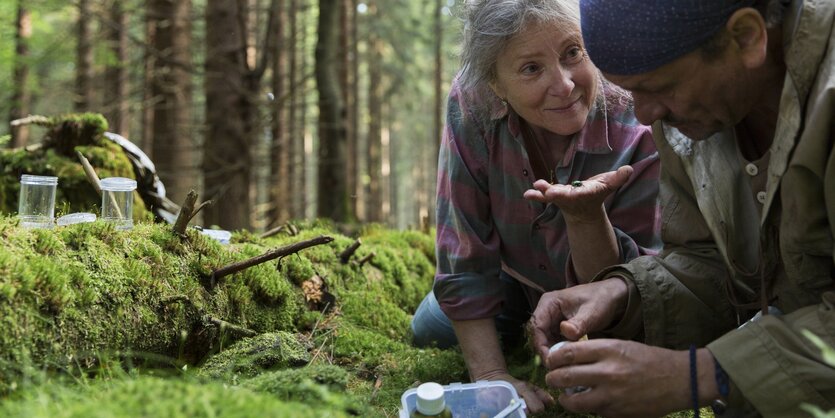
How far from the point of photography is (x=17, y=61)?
990 centimetres

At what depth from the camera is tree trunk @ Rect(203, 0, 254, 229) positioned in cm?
616

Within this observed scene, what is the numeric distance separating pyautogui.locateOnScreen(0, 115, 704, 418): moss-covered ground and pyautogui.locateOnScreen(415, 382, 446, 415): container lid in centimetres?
19

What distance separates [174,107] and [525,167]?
21.6ft

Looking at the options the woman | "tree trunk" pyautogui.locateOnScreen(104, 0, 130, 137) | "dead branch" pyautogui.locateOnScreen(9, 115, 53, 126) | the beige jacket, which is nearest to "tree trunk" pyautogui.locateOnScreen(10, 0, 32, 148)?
"tree trunk" pyautogui.locateOnScreen(104, 0, 130, 137)

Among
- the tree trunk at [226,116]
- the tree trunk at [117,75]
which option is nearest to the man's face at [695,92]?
the tree trunk at [226,116]

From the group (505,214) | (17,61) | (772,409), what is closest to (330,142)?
(17,61)

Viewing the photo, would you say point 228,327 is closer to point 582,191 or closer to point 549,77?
point 582,191

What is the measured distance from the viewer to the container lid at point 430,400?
1.87m

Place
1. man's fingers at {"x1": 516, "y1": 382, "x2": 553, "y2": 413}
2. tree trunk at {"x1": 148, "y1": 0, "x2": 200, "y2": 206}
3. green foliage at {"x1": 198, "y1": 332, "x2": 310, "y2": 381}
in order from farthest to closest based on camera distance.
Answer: tree trunk at {"x1": 148, "y1": 0, "x2": 200, "y2": 206} < man's fingers at {"x1": 516, "y1": 382, "x2": 553, "y2": 413} < green foliage at {"x1": 198, "y1": 332, "x2": 310, "y2": 381}

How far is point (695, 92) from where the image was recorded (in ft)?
6.25

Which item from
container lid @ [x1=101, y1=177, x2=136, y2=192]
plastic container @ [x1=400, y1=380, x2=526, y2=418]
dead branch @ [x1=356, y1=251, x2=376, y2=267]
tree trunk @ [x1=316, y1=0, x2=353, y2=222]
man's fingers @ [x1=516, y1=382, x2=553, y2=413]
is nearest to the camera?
plastic container @ [x1=400, y1=380, x2=526, y2=418]

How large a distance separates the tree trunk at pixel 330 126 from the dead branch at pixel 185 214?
19.8ft

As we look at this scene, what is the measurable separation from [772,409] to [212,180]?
547 centimetres

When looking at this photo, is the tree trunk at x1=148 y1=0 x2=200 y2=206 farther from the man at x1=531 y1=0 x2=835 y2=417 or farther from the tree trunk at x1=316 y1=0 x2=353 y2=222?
the man at x1=531 y1=0 x2=835 y2=417
